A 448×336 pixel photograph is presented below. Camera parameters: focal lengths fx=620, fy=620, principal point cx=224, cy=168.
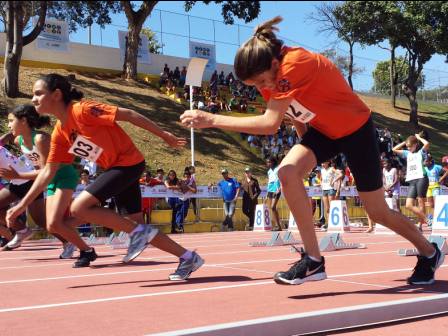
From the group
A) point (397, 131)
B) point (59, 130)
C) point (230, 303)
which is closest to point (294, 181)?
point (230, 303)

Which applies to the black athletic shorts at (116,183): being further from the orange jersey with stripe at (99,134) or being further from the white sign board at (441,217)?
the white sign board at (441,217)

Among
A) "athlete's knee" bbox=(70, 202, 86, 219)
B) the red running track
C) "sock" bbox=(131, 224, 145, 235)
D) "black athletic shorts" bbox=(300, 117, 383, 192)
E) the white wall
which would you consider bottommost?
the red running track

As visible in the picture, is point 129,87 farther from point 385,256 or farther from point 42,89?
point 42,89

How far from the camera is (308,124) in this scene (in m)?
4.78

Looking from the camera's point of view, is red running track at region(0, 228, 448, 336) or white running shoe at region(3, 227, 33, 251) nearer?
red running track at region(0, 228, 448, 336)

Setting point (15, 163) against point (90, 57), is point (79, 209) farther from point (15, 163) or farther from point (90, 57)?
point (90, 57)

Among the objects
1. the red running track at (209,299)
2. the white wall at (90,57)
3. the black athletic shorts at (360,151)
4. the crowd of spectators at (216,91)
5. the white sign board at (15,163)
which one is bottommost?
the red running track at (209,299)

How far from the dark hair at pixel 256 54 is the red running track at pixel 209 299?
1.52m

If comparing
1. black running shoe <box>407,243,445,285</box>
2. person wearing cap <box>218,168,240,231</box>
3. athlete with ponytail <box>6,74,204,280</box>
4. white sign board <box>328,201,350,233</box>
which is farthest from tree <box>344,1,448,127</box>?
athlete with ponytail <box>6,74,204,280</box>

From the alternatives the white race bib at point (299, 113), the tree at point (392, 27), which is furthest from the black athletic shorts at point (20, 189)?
the tree at point (392, 27)

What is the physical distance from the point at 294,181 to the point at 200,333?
5.46 feet

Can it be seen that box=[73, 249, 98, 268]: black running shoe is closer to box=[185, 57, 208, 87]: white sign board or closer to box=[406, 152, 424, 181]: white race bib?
box=[185, 57, 208, 87]: white sign board

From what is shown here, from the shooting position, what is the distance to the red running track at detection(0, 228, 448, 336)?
348cm

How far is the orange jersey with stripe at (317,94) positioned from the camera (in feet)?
13.2
